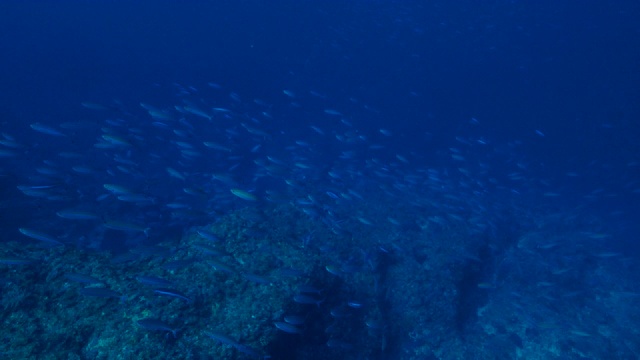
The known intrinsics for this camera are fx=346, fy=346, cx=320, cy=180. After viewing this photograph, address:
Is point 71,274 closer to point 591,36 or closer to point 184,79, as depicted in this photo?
point 184,79

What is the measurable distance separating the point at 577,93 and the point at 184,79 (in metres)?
56.9

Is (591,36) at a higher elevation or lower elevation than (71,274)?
higher

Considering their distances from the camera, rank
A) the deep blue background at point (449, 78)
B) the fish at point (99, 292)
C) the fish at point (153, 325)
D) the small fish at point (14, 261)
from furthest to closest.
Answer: the deep blue background at point (449, 78) → the small fish at point (14, 261) → the fish at point (99, 292) → the fish at point (153, 325)

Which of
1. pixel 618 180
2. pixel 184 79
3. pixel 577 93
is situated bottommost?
pixel 184 79

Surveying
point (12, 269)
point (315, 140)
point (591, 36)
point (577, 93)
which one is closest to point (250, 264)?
point (12, 269)

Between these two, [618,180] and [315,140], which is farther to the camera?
[618,180]

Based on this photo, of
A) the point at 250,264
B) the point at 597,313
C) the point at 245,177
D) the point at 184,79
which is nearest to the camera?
the point at 250,264

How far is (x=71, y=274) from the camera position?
4504 mm

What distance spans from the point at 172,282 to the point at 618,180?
141 ft

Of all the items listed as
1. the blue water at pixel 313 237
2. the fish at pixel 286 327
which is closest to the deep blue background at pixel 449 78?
the blue water at pixel 313 237

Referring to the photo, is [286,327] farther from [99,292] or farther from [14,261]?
[14,261]

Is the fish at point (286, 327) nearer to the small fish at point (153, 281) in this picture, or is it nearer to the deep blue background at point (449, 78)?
the small fish at point (153, 281)

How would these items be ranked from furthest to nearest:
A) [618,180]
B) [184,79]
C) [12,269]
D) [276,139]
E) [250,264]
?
[184,79] → [618,180] → [276,139] → [250,264] → [12,269]

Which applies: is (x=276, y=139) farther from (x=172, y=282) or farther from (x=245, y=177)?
(x=172, y=282)
